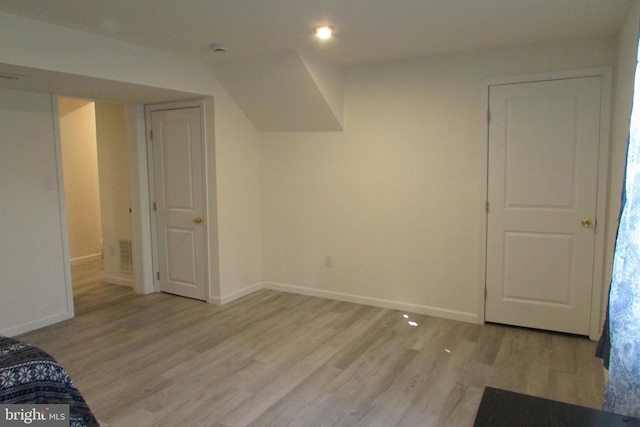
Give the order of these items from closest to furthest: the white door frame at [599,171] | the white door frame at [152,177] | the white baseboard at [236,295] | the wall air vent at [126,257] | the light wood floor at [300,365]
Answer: the light wood floor at [300,365] → the white door frame at [599,171] → the white door frame at [152,177] → the white baseboard at [236,295] → the wall air vent at [126,257]

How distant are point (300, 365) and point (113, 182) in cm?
323

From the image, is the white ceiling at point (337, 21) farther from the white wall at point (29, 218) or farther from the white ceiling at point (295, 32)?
the white wall at point (29, 218)

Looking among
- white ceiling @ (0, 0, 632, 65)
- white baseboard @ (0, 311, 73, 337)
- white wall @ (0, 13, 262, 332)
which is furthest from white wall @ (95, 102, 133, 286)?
white ceiling @ (0, 0, 632, 65)

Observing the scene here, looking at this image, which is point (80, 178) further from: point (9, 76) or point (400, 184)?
point (400, 184)

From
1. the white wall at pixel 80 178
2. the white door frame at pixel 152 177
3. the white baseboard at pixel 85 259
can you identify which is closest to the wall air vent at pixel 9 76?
the white door frame at pixel 152 177

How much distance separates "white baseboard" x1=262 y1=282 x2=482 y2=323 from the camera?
3.93 metres

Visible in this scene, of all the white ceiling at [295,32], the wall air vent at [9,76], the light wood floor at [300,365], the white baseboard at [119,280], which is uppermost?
the white ceiling at [295,32]

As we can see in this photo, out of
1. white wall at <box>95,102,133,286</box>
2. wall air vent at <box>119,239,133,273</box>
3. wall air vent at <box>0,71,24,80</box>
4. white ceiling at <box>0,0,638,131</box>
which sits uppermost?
white ceiling at <box>0,0,638,131</box>

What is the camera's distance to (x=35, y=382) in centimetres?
179

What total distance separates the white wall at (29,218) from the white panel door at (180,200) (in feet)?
3.27

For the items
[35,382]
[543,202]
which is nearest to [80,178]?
[35,382]

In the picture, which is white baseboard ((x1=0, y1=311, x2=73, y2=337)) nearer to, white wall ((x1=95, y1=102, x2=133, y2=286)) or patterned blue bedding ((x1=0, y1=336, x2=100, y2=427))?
white wall ((x1=95, y1=102, x2=133, y2=286))
